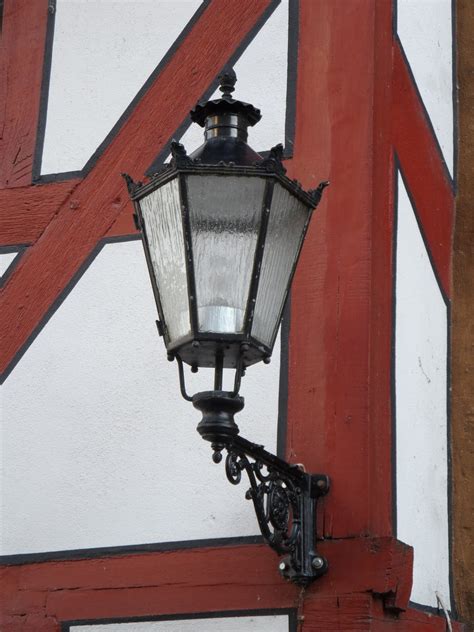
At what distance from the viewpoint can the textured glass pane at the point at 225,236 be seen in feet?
10.3

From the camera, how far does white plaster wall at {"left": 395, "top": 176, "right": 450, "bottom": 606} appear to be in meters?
3.86

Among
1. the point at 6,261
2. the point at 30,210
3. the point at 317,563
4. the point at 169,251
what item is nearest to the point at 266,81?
the point at 30,210

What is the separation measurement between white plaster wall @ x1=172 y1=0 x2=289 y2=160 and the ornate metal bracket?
3.18 feet

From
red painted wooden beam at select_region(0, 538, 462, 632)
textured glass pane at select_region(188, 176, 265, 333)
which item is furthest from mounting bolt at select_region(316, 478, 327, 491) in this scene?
textured glass pane at select_region(188, 176, 265, 333)

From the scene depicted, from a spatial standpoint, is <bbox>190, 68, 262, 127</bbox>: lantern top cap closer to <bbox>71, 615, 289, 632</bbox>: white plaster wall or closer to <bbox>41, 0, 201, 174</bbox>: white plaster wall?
<bbox>41, 0, 201, 174</bbox>: white plaster wall

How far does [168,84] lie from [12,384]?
95 cm

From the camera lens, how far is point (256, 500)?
3424mm

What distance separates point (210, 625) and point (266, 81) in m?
1.47

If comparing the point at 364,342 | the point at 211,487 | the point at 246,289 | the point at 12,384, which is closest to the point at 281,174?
the point at 246,289

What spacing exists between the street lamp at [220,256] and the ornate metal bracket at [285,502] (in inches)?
4.0

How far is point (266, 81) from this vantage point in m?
4.17

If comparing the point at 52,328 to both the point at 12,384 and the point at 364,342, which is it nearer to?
the point at 12,384

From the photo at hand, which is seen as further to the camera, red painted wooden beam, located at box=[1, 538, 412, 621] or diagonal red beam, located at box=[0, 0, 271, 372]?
diagonal red beam, located at box=[0, 0, 271, 372]

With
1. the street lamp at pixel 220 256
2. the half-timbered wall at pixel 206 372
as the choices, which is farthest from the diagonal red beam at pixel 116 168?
the street lamp at pixel 220 256
